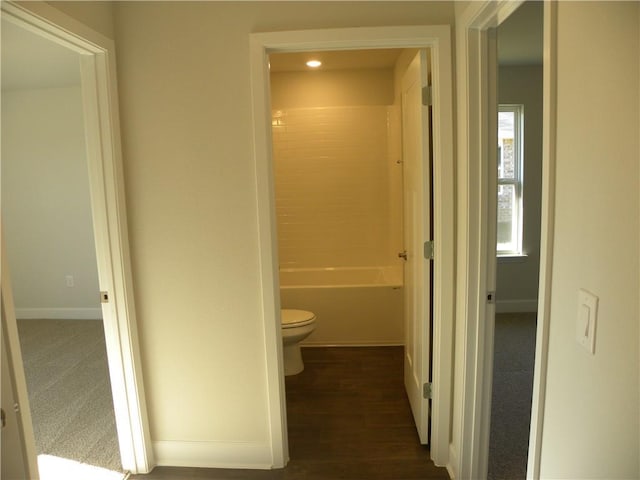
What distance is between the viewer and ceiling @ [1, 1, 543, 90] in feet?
9.09

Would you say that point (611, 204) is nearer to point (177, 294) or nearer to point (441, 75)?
point (441, 75)

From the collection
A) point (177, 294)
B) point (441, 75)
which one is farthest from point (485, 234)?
point (177, 294)

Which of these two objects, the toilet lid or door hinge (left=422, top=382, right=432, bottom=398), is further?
the toilet lid

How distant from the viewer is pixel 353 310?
3660 mm

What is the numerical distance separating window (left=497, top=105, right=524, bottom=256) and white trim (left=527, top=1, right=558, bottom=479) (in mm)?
3444

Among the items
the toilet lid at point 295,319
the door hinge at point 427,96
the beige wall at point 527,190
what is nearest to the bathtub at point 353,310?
the toilet lid at point 295,319

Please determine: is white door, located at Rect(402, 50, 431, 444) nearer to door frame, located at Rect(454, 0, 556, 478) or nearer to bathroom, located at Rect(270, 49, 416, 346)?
door frame, located at Rect(454, 0, 556, 478)

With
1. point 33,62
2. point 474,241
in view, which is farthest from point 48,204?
point 474,241

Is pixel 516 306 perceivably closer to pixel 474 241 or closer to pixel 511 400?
pixel 511 400

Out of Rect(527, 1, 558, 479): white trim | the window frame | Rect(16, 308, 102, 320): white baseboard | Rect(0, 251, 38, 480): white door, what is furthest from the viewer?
Rect(16, 308, 102, 320): white baseboard

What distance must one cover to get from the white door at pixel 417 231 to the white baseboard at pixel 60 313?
11.9 feet

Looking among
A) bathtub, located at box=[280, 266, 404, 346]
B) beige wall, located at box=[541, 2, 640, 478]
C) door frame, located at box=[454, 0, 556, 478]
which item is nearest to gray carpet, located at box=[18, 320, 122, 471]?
bathtub, located at box=[280, 266, 404, 346]

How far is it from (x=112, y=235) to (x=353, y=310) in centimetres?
220

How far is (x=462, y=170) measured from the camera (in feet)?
6.01
